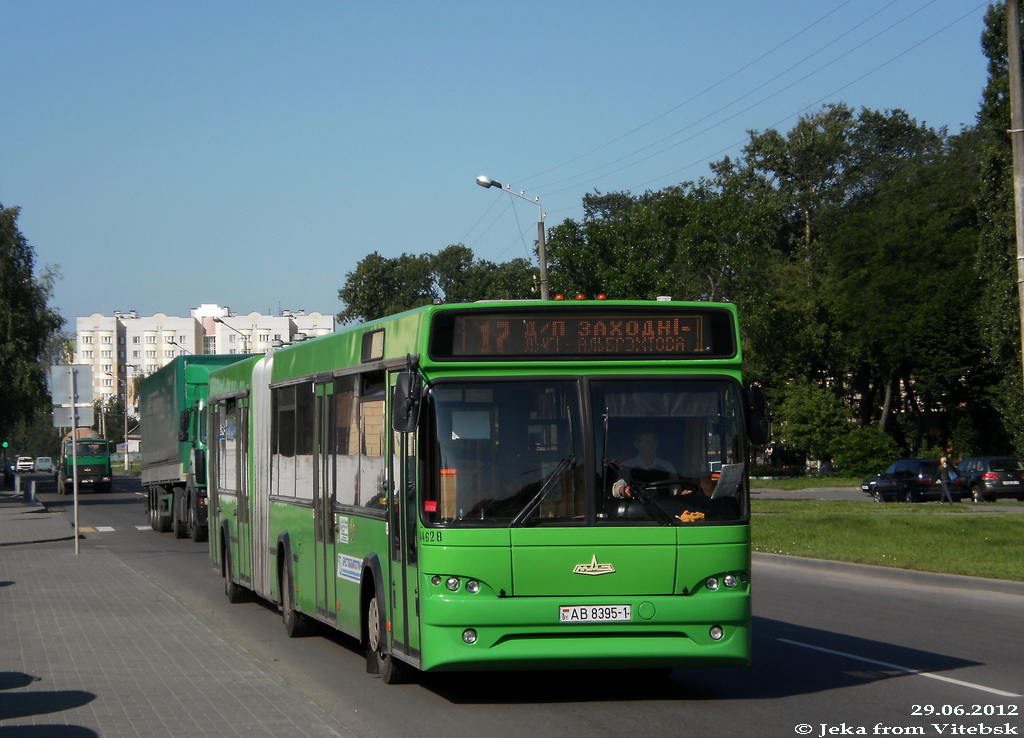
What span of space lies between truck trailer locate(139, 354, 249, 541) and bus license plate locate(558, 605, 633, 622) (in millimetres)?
18590

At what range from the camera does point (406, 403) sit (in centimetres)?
863

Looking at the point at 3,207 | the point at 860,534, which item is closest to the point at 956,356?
the point at 860,534

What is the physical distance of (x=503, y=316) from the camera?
9180 millimetres

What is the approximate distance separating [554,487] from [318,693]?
8.36ft

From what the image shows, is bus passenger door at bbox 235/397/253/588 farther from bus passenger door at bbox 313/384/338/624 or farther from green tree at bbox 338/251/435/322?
green tree at bbox 338/251/435/322

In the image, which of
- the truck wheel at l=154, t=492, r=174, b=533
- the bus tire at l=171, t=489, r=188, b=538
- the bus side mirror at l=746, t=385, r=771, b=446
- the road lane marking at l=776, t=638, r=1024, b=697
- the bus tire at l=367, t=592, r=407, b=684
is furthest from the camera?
the truck wheel at l=154, t=492, r=174, b=533

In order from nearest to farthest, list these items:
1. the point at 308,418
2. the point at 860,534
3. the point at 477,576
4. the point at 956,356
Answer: the point at 477,576 → the point at 308,418 → the point at 860,534 → the point at 956,356

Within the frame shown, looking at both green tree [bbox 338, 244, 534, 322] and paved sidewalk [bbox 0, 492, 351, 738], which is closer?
paved sidewalk [bbox 0, 492, 351, 738]

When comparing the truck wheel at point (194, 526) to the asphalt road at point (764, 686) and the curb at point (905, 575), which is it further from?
the asphalt road at point (764, 686)

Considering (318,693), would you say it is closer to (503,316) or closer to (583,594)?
(583,594)

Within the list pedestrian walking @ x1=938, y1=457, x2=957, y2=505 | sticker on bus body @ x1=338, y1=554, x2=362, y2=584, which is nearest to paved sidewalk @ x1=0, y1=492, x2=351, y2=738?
sticker on bus body @ x1=338, y1=554, x2=362, y2=584

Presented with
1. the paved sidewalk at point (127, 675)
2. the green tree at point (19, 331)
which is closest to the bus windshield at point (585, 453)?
the paved sidewalk at point (127, 675)

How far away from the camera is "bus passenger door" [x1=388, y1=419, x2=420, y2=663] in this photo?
8.95 meters

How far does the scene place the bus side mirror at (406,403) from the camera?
28.2ft
